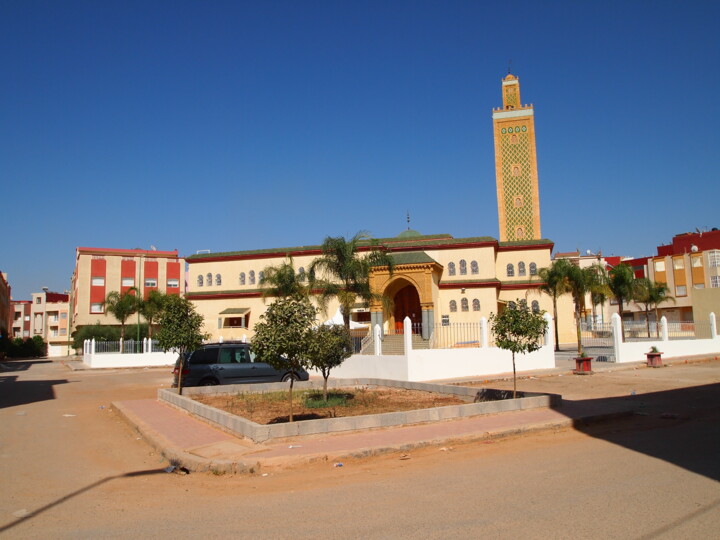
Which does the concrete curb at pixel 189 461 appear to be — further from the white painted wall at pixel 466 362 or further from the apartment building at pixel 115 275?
the apartment building at pixel 115 275

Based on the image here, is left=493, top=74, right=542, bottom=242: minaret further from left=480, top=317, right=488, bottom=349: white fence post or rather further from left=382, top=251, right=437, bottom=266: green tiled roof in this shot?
left=480, top=317, right=488, bottom=349: white fence post

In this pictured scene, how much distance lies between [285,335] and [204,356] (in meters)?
8.89

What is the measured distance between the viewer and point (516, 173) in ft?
181

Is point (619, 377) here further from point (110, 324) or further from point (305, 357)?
point (110, 324)

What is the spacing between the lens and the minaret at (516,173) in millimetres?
53844

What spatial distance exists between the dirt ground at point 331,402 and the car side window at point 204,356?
2.00 meters

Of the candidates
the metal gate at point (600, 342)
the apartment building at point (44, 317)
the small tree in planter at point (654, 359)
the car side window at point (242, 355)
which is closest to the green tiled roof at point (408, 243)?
the metal gate at point (600, 342)

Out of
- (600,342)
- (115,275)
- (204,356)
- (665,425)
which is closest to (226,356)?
(204,356)

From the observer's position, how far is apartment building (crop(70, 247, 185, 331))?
187 ft

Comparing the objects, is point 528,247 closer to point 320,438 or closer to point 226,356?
point 226,356

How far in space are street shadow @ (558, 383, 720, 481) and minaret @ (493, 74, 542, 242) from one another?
39.4m

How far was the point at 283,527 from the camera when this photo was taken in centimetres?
531

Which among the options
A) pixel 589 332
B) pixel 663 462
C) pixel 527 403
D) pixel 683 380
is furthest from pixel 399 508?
pixel 589 332

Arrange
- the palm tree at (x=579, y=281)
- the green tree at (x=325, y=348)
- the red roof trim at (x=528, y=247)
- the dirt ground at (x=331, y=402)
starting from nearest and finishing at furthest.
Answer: the green tree at (x=325, y=348)
the dirt ground at (x=331, y=402)
the palm tree at (x=579, y=281)
the red roof trim at (x=528, y=247)
